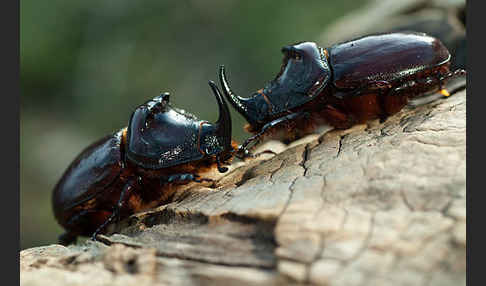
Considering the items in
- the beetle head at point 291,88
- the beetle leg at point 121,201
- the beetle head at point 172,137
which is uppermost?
the beetle head at point 291,88

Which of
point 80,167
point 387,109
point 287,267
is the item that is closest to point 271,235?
point 287,267

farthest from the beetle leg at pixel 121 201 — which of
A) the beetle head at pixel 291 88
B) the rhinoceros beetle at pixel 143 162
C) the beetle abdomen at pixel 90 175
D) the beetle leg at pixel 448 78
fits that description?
the beetle leg at pixel 448 78

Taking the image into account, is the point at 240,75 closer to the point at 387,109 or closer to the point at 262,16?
the point at 262,16

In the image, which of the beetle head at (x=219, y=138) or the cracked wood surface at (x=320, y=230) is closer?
the cracked wood surface at (x=320, y=230)

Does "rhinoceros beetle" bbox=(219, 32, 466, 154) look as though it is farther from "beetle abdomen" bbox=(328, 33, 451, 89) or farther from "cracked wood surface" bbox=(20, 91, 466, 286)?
"cracked wood surface" bbox=(20, 91, 466, 286)

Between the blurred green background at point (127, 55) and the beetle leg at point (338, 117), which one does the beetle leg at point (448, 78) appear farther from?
the blurred green background at point (127, 55)

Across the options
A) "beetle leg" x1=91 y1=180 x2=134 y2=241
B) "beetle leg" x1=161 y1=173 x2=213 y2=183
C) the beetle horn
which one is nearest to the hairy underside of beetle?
the beetle horn
